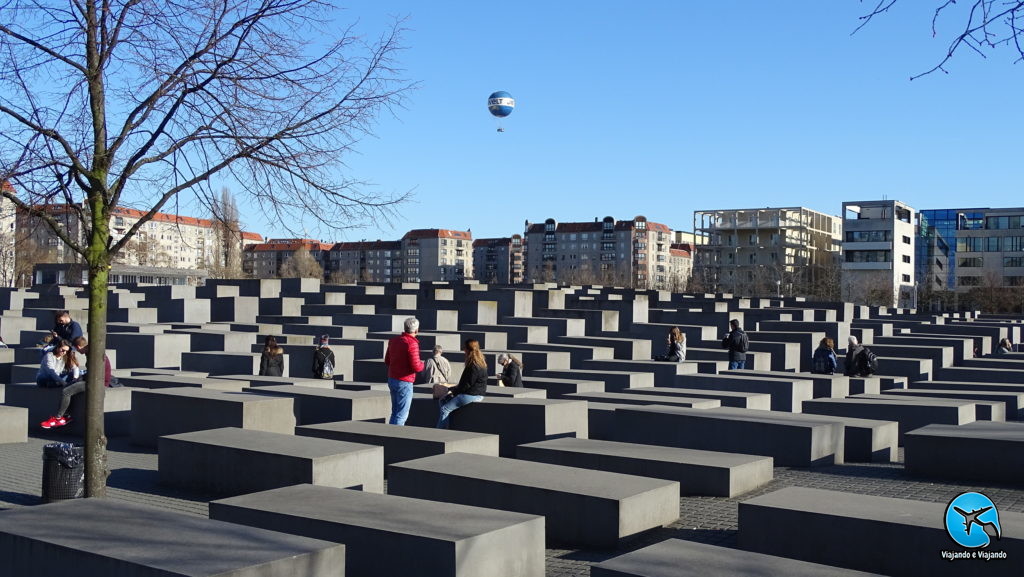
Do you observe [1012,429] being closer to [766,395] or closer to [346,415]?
[766,395]

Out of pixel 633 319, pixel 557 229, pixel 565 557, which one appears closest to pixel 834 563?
pixel 565 557

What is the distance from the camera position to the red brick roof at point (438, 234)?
188m

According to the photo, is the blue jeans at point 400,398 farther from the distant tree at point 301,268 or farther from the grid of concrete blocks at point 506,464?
the distant tree at point 301,268

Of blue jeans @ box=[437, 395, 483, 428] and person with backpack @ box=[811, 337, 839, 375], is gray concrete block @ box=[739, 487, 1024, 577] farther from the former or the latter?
person with backpack @ box=[811, 337, 839, 375]

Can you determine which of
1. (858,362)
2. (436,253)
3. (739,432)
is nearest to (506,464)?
(739,432)

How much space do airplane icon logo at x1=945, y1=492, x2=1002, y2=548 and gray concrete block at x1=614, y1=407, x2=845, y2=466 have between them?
390 centimetres

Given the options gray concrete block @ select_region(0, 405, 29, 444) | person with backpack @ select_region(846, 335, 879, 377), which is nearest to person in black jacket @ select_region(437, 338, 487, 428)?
gray concrete block @ select_region(0, 405, 29, 444)

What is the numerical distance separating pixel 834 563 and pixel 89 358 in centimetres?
560

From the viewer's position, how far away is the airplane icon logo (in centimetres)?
580

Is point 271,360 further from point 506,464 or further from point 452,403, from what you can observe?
point 506,464

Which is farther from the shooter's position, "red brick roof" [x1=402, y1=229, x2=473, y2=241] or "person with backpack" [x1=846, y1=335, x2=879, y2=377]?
"red brick roof" [x1=402, y1=229, x2=473, y2=241]

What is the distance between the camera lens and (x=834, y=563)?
20.6ft

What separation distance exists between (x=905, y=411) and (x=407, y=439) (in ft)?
21.5

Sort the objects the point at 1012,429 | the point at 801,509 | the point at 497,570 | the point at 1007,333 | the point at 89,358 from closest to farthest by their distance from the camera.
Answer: the point at 497,570, the point at 801,509, the point at 89,358, the point at 1012,429, the point at 1007,333
